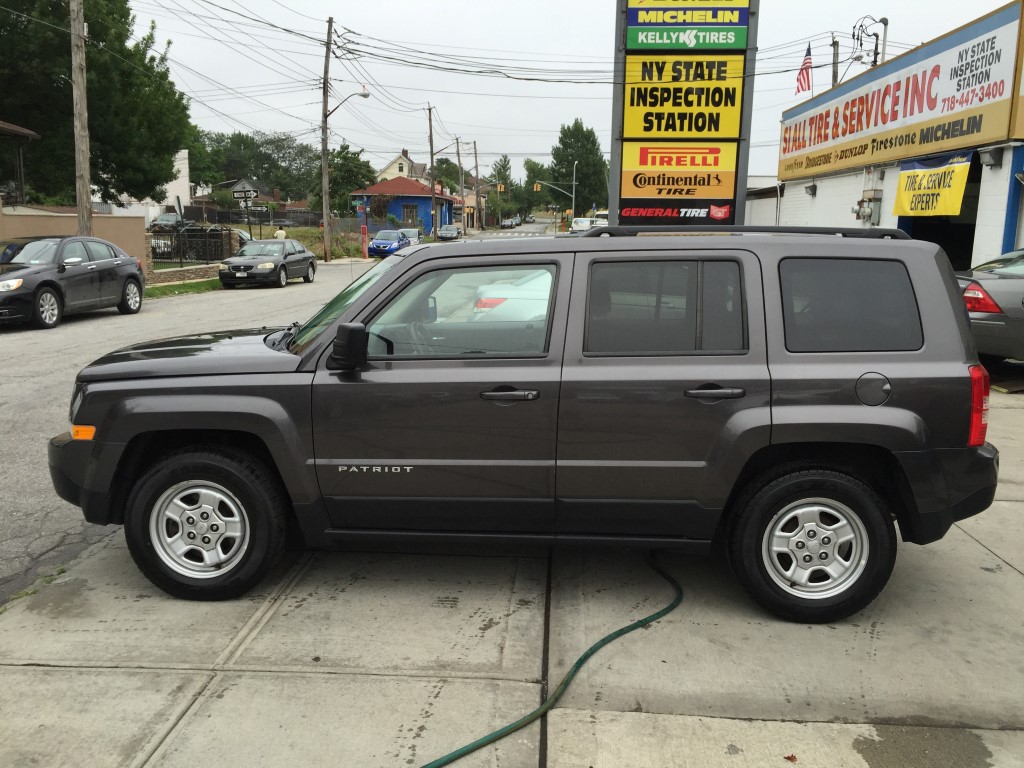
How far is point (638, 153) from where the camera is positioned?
11195 millimetres

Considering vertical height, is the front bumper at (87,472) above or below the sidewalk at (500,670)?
above

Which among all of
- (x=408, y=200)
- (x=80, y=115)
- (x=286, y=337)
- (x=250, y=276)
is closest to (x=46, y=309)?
(x=80, y=115)

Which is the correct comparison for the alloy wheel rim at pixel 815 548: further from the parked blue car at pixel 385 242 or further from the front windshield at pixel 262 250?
the parked blue car at pixel 385 242

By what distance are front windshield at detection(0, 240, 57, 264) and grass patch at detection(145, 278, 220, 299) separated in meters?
6.62

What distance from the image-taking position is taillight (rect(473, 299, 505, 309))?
4051 millimetres

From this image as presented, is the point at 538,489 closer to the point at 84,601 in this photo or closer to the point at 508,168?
the point at 84,601

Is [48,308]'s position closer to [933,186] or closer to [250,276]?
[250,276]

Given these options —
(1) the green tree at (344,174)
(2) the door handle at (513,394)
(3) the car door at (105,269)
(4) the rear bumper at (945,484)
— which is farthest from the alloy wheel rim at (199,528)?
(1) the green tree at (344,174)

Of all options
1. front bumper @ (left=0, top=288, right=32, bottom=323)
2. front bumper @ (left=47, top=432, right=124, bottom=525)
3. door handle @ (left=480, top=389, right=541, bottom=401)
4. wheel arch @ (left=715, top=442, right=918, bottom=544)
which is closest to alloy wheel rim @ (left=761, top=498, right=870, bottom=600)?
A: wheel arch @ (left=715, top=442, right=918, bottom=544)

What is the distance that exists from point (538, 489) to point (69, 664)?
2084 mm

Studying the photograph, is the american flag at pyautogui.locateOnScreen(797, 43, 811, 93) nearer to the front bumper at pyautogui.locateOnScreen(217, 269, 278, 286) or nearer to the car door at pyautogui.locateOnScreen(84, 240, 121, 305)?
the front bumper at pyautogui.locateOnScreen(217, 269, 278, 286)

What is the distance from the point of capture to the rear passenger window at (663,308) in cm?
379

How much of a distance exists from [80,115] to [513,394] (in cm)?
1955

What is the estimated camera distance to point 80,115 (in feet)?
63.6
